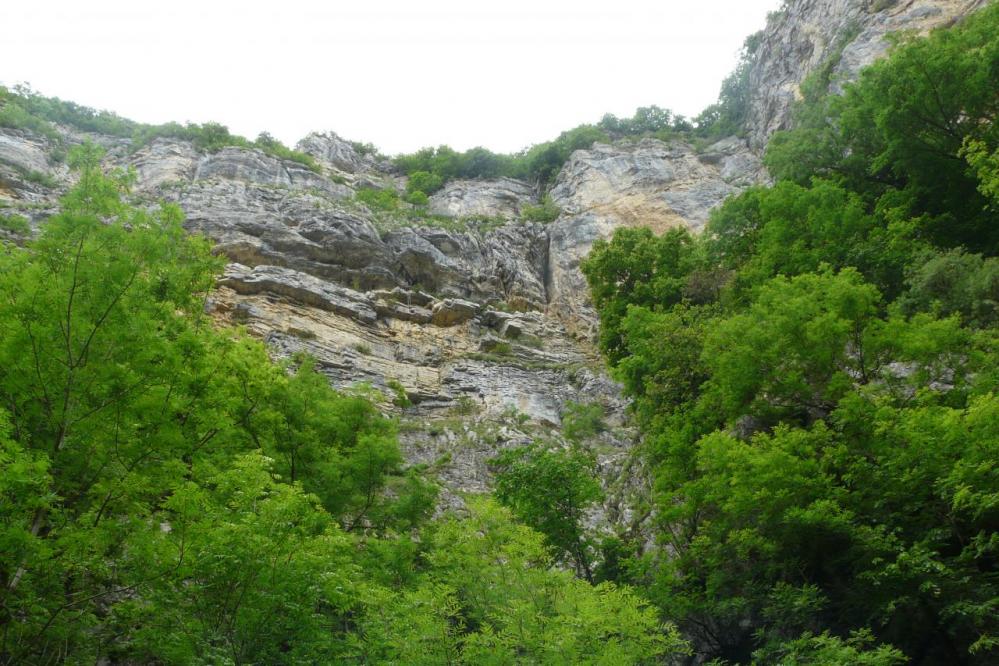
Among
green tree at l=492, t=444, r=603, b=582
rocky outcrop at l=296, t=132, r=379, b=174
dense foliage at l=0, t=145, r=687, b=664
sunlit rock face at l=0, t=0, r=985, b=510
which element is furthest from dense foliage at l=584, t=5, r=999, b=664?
rocky outcrop at l=296, t=132, r=379, b=174

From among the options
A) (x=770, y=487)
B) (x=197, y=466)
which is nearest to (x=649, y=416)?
(x=770, y=487)

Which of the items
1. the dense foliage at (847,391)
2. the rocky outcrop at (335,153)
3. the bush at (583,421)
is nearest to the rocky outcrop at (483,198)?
the rocky outcrop at (335,153)

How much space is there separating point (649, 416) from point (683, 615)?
536cm

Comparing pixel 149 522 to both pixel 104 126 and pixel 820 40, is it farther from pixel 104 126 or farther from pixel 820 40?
pixel 104 126

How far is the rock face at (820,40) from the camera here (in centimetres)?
2506

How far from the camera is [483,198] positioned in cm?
4366

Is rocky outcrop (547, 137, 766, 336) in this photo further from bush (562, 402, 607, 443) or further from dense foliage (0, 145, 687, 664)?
dense foliage (0, 145, 687, 664)

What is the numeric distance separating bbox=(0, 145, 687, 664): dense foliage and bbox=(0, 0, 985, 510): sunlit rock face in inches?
354

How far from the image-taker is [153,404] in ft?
26.8

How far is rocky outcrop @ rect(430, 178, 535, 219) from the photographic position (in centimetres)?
4167

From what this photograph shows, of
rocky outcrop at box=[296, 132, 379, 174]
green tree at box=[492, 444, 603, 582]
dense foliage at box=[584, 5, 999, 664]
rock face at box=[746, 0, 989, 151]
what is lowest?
green tree at box=[492, 444, 603, 582]

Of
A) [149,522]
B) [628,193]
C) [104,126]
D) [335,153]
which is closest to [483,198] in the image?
[628,193]

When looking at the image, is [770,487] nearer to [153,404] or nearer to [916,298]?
[916,298]

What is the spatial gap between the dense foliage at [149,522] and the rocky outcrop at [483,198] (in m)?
31.6
